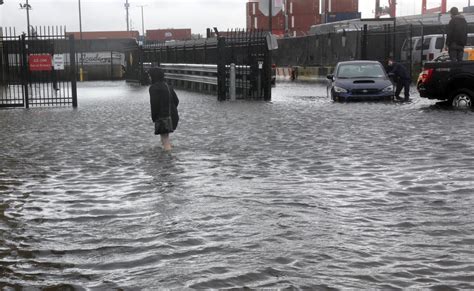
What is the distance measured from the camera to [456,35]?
60.8ft

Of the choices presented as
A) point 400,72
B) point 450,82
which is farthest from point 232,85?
point 450,82

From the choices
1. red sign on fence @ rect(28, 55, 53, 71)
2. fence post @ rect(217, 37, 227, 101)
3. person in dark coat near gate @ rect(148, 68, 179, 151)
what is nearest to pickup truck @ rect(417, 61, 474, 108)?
fence post @ rect(217, 37, 227, 101)

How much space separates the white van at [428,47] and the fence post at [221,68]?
13.9 metres

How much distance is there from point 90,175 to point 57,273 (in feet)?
14.1

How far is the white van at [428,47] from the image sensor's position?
35.0 metres

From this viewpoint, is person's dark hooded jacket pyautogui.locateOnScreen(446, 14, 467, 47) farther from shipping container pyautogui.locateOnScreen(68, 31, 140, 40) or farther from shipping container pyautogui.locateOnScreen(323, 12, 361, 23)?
shipping container pyautogui.locateOnScreen(68, 31, 140, 40)

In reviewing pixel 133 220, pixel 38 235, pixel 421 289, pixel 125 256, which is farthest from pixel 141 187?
pixel 421 289

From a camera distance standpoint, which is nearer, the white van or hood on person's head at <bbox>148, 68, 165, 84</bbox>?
hood on person's head at <bbox>148, 68, 165, 84</bbox>

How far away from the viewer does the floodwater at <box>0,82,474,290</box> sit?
4.74 meters

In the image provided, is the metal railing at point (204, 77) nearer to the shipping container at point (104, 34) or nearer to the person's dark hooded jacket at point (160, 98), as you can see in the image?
the person's dark hooded jacket at point (160, 98)

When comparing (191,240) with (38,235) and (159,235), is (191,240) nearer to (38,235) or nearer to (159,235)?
(159,235)

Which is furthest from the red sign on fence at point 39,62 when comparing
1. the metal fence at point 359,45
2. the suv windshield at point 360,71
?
the metal fence at point 359,45

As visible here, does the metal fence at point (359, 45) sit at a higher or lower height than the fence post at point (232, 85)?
higher

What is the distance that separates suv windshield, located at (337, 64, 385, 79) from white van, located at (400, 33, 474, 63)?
1205 cm
